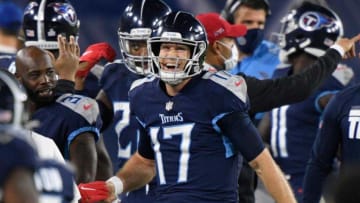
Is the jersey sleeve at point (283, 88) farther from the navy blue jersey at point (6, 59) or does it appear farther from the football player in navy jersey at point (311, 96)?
the navy blue jersey at point (6, 59)

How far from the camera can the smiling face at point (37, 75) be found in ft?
14.6

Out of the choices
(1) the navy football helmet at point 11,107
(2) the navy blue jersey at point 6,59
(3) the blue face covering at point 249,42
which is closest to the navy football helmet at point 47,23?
(2) the navy blue jersey at point 6,59

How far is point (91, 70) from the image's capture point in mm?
5750

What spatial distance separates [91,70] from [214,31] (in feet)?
3.09

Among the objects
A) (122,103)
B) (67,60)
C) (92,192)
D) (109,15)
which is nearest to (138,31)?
(122,103)

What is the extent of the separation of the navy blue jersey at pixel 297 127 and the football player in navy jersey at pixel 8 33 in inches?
60.0

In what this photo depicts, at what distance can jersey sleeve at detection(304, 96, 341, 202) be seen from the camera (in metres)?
4.48

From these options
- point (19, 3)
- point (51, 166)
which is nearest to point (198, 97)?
point (51, 166)

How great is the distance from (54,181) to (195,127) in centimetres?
154

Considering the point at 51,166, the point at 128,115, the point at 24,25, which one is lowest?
the point at 128,115

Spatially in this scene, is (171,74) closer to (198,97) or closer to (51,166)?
(198,97)

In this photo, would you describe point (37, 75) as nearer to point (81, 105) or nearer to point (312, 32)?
point (81, 105)

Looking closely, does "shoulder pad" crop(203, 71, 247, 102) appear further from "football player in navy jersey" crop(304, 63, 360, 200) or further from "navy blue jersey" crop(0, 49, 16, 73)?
"navy blue jersey" crop(0, 49, 16, 73)

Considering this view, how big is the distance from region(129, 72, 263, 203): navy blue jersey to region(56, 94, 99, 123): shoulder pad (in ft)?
1.52
